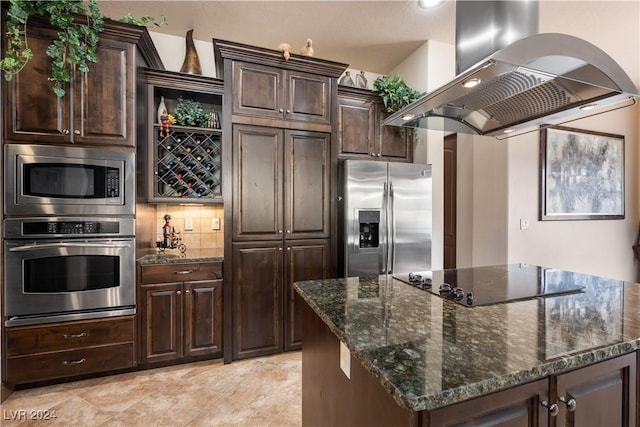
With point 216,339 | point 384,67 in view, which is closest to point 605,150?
point 384,67

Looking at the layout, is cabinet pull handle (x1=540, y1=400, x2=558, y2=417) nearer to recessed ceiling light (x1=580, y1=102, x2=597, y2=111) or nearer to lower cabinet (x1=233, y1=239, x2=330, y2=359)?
recessed ceiling light (x1=580, y1=102, x2=597, y2=111)

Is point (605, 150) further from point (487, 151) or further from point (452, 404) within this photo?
point (452, 404)

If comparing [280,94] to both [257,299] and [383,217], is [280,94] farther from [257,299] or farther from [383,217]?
[257,299]

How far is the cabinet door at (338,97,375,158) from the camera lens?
3.10 metres

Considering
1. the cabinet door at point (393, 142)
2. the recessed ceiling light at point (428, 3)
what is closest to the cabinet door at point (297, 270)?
the cabinet door at point (393, 142)

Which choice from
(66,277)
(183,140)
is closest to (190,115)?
(183,140)

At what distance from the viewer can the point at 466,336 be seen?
99cm

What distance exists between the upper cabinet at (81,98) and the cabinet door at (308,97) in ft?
3.89

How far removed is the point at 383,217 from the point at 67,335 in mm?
2582

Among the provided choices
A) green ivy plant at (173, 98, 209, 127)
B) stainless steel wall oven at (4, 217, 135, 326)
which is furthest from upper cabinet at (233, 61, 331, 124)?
stainless steel wall oven at (4, 217, 135, 326)

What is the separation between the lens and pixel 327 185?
2920mm

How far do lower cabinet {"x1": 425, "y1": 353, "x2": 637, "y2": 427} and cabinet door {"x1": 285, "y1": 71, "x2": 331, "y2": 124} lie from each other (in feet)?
8.12

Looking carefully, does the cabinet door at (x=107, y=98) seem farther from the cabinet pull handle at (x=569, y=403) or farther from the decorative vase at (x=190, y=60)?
the cabinet pull handle at (x=569, y=403)

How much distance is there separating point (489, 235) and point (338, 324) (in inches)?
126
